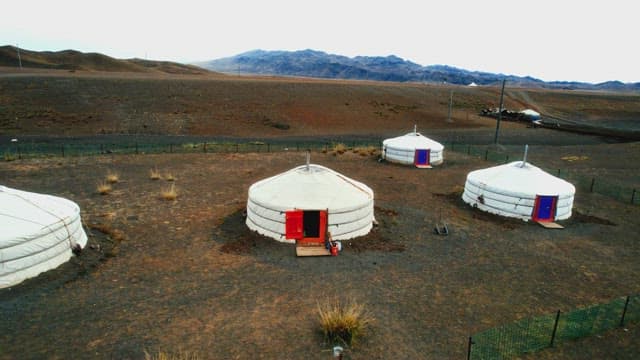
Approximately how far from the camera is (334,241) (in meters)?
13.9

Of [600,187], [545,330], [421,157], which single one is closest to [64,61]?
[421,157]

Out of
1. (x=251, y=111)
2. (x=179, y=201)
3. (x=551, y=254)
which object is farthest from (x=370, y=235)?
(x=251, y=111)

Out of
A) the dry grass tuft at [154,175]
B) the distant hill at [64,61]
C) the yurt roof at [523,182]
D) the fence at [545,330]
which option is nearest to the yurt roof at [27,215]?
the dry grass tuft at [154,175]

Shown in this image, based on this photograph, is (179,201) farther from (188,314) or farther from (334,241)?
(188,314)

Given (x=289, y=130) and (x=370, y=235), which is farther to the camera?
(x=289, y=130)

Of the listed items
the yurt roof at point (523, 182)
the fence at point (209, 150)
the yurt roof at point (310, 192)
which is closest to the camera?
the yurt roof at point (310, 192)

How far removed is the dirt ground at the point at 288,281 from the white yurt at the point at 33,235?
0.38 m

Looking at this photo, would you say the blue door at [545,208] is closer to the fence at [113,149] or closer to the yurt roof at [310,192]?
the yurt roof at [310,192]

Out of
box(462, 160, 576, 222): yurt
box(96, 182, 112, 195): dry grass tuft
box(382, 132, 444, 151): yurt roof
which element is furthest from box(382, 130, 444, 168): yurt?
box(96, 182, 112, 195): dry grass tuft

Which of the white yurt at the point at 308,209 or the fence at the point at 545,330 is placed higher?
the white yurt at the point at 308,209

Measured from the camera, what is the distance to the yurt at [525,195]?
16.9 m

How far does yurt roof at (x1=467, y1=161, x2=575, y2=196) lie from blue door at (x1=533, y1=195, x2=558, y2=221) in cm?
26

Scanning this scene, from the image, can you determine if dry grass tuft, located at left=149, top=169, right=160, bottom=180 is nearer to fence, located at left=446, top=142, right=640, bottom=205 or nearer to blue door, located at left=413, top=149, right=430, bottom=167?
blue door, located at left=413, top=149, right=430, bottom=167

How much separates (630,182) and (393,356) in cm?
2479
